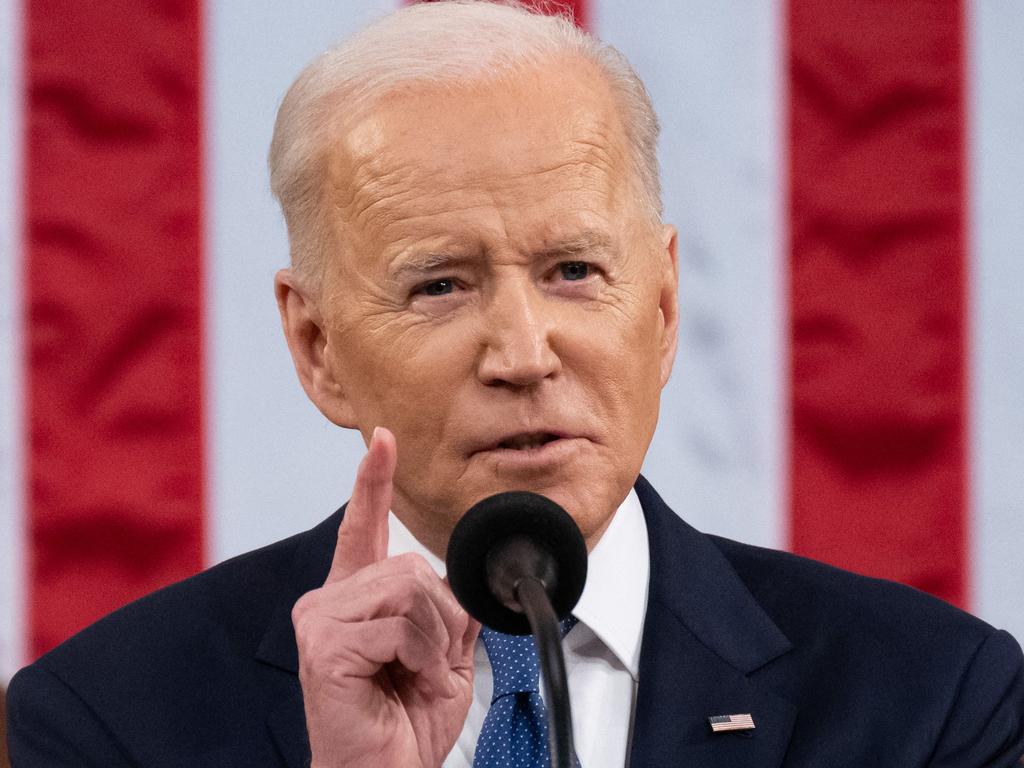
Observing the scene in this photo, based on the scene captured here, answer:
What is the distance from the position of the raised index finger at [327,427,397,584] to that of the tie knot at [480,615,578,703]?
9.1 inches

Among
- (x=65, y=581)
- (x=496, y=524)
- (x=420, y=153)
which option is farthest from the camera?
(x=65, y=581)

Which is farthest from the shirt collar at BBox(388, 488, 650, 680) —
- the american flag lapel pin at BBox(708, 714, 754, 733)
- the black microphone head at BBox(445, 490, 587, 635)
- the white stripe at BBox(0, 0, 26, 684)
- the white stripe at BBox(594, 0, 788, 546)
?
the white stripe at BBox(0, 0, 26, 684)

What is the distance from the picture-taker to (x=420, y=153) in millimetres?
1753

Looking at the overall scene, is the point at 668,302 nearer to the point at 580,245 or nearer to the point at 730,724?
the point at 580,245

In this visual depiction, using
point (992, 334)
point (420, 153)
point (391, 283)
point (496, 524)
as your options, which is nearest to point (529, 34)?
point (420, 153)

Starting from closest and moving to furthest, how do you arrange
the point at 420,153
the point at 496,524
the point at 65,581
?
1. the point at 496,524
2. the point at 420,153
3. the point at 65,581

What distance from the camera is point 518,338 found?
1.67m

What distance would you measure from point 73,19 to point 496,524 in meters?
1.81

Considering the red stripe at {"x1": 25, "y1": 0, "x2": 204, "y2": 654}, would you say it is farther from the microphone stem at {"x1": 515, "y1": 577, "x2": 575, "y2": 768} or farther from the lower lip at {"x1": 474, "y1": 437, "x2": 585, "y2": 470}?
the microphone stem at {"x1": 515, "y1": 577, "x2": 575, "y2": 768}

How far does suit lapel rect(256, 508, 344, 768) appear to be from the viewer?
181 centimetres

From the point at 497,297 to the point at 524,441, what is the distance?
0.16 metres

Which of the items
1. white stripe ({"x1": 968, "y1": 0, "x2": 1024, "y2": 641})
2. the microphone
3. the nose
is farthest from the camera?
white stripe ({"x1": 968, "y1": 0, "x2": 1024, "y2": 641})

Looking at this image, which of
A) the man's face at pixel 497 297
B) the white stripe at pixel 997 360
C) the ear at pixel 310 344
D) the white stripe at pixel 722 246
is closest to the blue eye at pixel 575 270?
the man's face at pixel 497 297

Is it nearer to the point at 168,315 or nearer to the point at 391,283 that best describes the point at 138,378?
the point at 168,315
